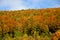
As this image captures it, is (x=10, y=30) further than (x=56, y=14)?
No

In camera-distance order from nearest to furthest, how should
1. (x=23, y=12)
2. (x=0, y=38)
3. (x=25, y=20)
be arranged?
(x=0, y=38) < (x=25, y=20) < (x=23, y=12)

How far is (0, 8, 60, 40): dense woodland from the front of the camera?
2059 cm

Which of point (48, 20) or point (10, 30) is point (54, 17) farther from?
point (10, 30)

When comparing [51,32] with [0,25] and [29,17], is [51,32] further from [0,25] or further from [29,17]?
[0,25]

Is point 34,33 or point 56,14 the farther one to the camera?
point 56,14

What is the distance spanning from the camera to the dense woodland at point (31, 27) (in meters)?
20.6

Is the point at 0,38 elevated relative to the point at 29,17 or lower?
lower

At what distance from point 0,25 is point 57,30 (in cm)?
479

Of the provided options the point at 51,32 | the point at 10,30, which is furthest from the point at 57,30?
the point at 10,30

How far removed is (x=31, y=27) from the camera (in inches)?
848

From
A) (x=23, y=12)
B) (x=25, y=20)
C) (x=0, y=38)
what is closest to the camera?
(x=0, y=38)

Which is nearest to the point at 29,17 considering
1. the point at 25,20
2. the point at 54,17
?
the point at 25,20

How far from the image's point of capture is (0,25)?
21.9 m

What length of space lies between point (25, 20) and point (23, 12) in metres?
3.11
